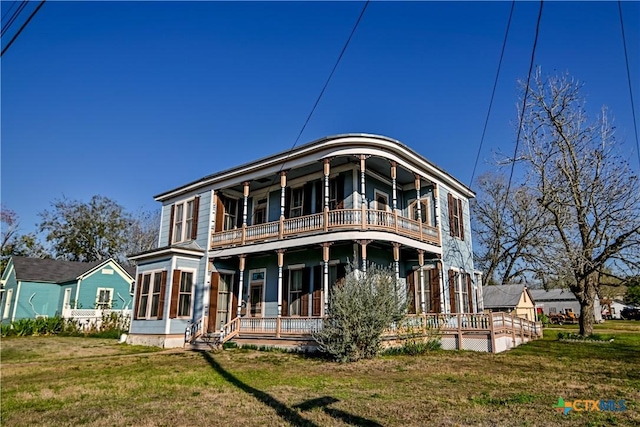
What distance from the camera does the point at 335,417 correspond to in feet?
19.4

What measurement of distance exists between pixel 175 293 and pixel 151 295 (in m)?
1.54

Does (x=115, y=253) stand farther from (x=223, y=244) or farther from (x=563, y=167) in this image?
(x=563, y=167)

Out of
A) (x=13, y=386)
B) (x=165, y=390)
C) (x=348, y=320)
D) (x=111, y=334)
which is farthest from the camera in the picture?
(x=111, y=334)

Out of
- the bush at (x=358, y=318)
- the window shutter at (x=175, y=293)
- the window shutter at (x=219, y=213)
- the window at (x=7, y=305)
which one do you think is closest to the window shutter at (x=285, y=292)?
the window shutter at (x=219, y=213)

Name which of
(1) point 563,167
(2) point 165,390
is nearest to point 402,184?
(1) point 563,167

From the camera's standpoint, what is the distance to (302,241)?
16.2 metres

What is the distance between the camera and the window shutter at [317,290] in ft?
54.3

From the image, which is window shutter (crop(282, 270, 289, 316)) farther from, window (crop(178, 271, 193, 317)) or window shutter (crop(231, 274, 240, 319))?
window (crop(178, 271, 193, 317))

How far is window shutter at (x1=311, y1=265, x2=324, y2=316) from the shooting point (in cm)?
1656

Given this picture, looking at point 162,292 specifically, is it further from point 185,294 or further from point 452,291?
point 452,291

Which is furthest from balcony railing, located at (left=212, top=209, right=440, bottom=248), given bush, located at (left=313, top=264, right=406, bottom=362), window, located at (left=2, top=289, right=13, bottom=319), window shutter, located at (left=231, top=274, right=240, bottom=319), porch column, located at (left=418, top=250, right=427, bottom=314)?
window, located at (left=2, top=289, right=13, bottom=319)

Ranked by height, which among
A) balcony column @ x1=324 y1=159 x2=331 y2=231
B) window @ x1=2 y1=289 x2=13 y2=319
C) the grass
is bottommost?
the grass

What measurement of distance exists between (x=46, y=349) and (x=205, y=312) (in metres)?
6.14

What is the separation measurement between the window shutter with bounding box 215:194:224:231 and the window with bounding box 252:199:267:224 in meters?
1.56
